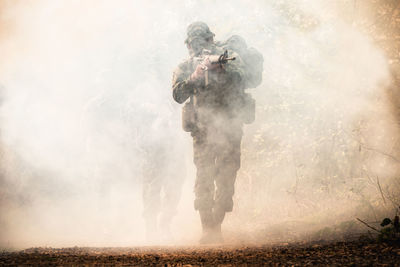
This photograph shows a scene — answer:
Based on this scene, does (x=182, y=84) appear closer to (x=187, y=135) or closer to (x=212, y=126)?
(x=212, y=126)

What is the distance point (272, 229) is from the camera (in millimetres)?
5848

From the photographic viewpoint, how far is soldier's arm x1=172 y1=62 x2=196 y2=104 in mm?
5250

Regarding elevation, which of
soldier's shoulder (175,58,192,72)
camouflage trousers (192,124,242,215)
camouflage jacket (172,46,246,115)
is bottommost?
camouflage trousers (192,124,242,215)

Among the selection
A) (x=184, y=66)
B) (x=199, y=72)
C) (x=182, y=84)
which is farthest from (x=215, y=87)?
(x=184, y=66)

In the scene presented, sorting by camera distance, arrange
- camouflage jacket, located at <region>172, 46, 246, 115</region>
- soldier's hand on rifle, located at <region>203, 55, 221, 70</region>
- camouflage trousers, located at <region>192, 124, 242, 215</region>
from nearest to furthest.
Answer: soldier's hand on rifle, located at <region>203, 55, 221, 70</region>, camouflage jacket, located at <region>172, 46, 246, 115</region>, camouflage trousers, located at <region>192, 124, 242, 215</region>

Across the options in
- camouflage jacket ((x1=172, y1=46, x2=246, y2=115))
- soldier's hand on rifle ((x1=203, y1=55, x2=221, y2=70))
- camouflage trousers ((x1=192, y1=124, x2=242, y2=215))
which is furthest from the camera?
camouflage trousers ((x1=192, y1=124, x2=242, y2=215))

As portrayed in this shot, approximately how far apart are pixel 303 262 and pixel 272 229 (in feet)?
11.9

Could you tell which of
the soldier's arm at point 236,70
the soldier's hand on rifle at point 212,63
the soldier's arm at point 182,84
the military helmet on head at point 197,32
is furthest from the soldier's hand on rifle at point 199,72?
the military helmet on head at point 197,32

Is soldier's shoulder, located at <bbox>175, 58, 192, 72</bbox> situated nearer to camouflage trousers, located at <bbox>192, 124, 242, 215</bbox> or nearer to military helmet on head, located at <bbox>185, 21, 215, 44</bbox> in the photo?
military helmet on head, located at <bbox>185, 21, 215, 44</bbox>

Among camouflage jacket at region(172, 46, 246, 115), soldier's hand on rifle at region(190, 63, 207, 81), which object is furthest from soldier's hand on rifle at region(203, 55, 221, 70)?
camouflage jacket at region(172, 46, 246, 115)

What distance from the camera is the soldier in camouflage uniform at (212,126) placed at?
5.27 metres

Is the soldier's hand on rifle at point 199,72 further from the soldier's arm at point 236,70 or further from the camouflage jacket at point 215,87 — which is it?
the soldier's arm at point 236,70

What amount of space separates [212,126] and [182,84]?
2.44 feet

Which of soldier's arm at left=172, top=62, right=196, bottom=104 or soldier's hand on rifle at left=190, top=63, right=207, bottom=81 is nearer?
soldier's hand on rifle at left=190, top=63, right=207, bottom=81
